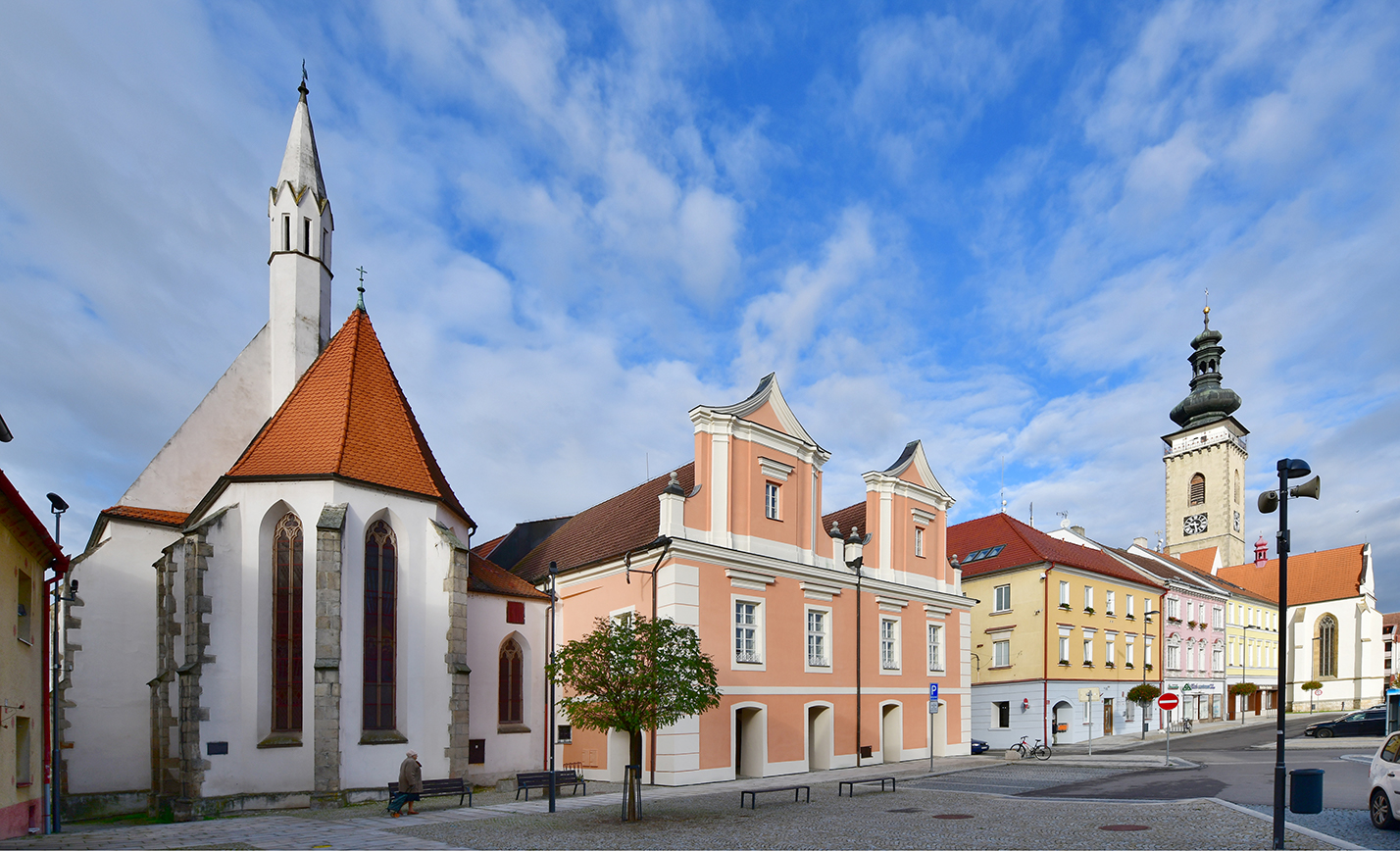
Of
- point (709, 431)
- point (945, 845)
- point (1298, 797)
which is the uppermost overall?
point (709, 431)

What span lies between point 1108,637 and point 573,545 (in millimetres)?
28500

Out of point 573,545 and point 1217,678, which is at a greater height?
point 573,545

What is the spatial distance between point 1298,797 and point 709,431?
16.4m

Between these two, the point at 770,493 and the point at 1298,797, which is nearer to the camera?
the point at 1298,797

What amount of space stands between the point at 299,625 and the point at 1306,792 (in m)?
20.1

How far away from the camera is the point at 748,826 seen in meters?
15.8

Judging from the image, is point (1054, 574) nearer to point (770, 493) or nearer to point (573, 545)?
point (770, 493)

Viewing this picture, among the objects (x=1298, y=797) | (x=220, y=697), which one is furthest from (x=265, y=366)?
(x=1298, y=797)

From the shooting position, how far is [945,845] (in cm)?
1348

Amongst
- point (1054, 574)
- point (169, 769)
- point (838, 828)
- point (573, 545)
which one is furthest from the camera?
point (1054, 574)

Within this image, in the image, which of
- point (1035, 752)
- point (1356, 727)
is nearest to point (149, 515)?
point (1035, 752)

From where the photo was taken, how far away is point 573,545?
104 feet

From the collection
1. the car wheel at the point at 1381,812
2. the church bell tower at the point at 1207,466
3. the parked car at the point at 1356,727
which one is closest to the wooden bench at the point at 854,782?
the car wheel at the point at 1381,812

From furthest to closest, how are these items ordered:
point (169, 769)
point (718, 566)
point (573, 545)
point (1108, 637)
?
1. point (1108, 637)
2. point (573, 545)
3. point (718, 566)
4. point (169, 769)
